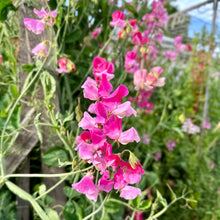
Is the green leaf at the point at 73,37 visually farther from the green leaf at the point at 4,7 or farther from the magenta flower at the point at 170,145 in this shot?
the magenta flower at the point at 170,145

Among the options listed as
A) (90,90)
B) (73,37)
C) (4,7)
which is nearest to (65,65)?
(73,37)

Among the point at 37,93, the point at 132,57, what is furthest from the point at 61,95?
the point at 132,57

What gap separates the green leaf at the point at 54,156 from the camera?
79cm

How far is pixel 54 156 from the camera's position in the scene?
0.80 meters

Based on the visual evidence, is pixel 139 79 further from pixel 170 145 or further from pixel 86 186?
pixel 170 145

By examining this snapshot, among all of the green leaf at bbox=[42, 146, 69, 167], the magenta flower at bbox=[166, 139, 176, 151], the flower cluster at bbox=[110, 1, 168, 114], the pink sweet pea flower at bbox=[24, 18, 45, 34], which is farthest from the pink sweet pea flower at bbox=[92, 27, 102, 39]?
the magenta flower at bbox=[166, 139, 176, 151]

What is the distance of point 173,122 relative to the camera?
52.7 inches

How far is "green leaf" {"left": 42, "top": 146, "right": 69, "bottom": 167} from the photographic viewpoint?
791 mm

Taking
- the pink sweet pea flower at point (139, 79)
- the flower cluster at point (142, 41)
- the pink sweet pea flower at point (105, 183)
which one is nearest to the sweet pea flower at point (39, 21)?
the flower cluster at point (142, 41)

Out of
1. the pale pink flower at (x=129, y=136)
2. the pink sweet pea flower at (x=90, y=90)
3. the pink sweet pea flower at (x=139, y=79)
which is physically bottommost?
the pale pink flower at (x=129, y=136)

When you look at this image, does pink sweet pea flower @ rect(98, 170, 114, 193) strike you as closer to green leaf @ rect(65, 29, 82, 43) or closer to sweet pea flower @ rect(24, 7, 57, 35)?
sweet pea flower @ rect(24, 7, 57, 35)

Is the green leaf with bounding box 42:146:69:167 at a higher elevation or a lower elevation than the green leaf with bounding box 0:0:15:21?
lower

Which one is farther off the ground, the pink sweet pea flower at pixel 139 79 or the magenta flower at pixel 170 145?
the pink sweet pea flower at pixel 139 79

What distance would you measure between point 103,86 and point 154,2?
2.99 feet
